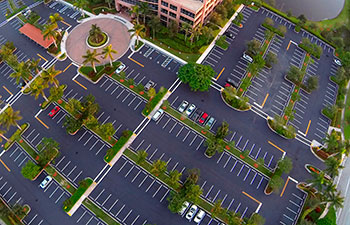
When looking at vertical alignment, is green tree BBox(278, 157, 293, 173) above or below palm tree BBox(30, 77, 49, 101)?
above

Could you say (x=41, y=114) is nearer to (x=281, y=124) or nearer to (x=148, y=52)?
(x=148, y=52)

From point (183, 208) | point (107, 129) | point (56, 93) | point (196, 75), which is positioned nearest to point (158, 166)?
point (183, 208)

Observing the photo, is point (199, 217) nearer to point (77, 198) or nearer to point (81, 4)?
point (77, 198)

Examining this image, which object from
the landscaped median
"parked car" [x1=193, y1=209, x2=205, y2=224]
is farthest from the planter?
the landscaped median

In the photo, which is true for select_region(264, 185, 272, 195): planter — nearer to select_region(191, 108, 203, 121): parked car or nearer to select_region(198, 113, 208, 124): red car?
select_region(198, 113, 208, 124): red car

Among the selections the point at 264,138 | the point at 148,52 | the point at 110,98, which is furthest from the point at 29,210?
the point at 264,138

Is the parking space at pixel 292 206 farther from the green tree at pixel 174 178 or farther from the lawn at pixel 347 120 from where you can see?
the green tree at pixel 174 178
